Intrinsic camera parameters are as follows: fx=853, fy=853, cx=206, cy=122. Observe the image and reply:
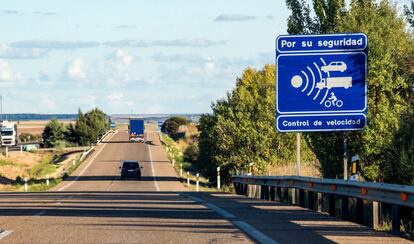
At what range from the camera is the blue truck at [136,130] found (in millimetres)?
107062

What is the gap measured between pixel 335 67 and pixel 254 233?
851 cm

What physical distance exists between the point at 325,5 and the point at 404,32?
3288 millimetres

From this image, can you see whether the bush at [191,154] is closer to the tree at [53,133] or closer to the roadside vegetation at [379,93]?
the tree at [53,133]

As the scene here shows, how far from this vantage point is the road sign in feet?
67.9

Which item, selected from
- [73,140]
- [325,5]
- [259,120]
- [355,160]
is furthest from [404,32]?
[73,140]

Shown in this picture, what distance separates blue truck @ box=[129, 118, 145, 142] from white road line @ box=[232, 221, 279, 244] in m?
91.7

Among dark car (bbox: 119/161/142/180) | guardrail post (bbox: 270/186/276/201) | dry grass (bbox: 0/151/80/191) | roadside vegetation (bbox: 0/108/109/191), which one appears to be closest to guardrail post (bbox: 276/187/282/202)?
guardrail post (bbox: 270/186/276/201)

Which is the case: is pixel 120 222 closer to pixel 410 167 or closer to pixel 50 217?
pixel 50 217

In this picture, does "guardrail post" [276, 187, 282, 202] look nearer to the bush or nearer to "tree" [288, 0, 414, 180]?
"tree" [288, 0, 414, 180]

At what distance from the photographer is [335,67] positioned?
2089cm

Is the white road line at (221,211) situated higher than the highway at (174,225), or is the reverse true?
the white road line at (221,211)

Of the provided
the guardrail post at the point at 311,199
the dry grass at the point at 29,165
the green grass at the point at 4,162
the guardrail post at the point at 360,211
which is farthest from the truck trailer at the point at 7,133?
the guardrail post at the point at 360,211

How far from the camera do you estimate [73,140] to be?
401ft

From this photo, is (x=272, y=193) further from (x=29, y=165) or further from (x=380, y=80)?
(x=29, y=165)
